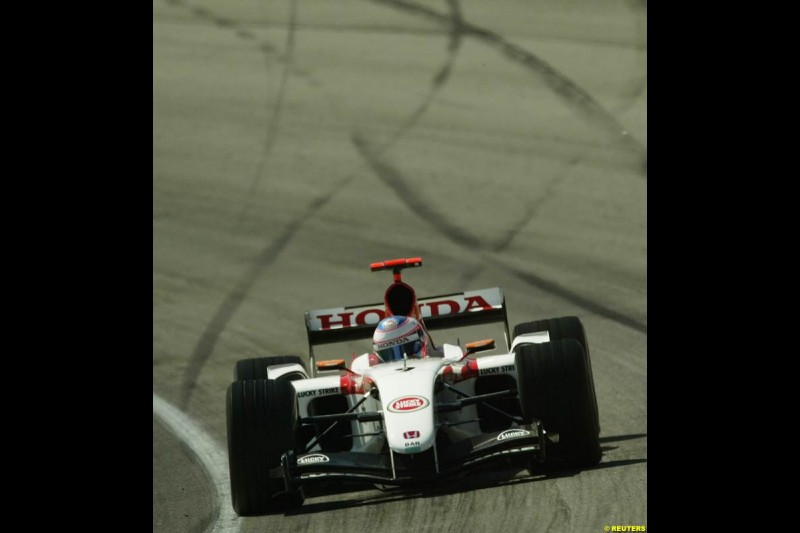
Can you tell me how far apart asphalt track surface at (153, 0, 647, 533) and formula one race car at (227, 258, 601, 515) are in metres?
0.27

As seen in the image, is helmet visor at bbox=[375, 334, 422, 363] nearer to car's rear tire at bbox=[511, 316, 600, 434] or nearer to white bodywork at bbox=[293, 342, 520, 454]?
white bodywork at bbox=[293, 342, 520, 454]

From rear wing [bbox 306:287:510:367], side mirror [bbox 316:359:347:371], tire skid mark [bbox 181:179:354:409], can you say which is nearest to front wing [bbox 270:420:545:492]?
side mirror [bbox 316:359:347:371]

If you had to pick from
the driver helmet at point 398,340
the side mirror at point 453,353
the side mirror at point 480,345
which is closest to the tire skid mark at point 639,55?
the side mirror at point 453,353

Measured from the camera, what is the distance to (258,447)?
32.8ft

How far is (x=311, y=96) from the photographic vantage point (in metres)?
24.6

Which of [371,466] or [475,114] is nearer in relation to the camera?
[371,466]

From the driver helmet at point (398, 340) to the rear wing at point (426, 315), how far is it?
1123 millimetres

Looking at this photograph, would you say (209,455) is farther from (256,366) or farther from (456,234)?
(456,234)

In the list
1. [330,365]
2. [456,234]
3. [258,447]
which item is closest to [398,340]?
[330,365]

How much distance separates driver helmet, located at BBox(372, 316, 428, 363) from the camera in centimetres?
1136

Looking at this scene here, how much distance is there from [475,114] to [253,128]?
4.19 metres

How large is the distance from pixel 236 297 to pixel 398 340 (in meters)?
7.13
